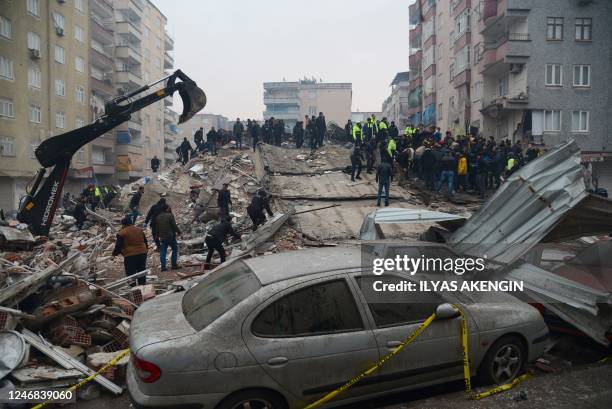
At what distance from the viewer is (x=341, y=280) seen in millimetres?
4191

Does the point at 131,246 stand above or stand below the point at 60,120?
below

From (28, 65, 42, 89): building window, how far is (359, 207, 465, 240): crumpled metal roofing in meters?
31.7

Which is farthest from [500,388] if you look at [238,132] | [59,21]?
[59,21]

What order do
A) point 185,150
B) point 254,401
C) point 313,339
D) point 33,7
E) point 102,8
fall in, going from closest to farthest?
point 254,401 → point 313,339 → point 185,150 → point 33,7 → point 102,8

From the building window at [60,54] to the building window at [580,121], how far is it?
3747 centimetres

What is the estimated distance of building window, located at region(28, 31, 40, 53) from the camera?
3174 cm

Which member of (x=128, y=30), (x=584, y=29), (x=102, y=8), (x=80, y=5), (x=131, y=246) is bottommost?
(x=131, y=246)

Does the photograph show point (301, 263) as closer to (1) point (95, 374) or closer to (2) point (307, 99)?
(1) point (95, 374)

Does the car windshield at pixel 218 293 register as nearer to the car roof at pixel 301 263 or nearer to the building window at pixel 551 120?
the car roof at pixel 301 263

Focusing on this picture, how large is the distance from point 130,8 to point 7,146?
2766cm

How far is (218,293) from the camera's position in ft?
14.2

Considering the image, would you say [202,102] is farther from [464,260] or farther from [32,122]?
[32,122]

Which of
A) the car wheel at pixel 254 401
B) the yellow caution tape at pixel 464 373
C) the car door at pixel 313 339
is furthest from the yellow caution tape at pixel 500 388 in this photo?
the car wheel at pixel 254 401

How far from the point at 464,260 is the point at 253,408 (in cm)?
355
